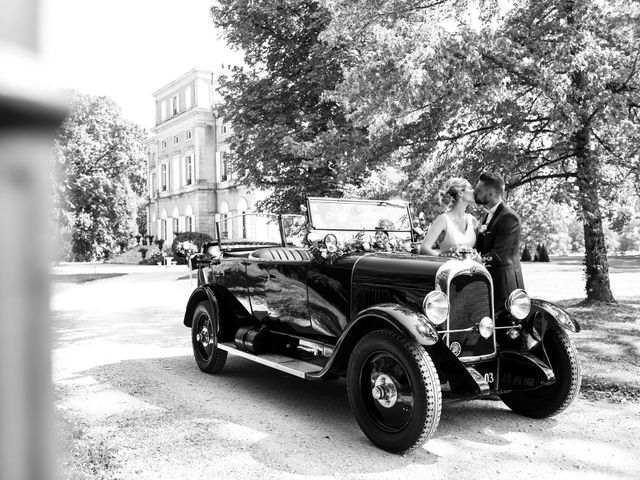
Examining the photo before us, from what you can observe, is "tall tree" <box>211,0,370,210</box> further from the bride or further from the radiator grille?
the radiator grille

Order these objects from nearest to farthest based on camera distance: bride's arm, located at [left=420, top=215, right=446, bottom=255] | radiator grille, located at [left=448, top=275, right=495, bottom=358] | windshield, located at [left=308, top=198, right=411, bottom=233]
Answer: radiator grille, located at [left=448, top=275, right=495, bottom=358]
bride's arm, located at [left=420, top=215, right=446, bottom=255]
windshield, located at [left=308, top=198, right=411, bottom=233]

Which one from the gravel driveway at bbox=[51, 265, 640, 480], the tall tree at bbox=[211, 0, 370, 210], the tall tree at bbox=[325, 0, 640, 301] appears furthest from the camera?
the tall tree at bbox=[211, 0, 370, 210]

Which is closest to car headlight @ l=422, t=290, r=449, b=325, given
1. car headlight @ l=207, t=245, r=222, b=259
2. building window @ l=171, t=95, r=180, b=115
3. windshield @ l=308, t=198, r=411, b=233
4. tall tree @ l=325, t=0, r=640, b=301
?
windshield @ l=308, t=198, r=411, b=233

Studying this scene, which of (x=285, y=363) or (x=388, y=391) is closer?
(x=388, y=391)

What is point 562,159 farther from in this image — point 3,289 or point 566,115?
point 3,289

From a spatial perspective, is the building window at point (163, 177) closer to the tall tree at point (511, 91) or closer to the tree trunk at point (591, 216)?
the tall tree at point (511, 91)

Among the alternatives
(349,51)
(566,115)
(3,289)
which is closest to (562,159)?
(566,115)

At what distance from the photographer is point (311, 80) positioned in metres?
17.9

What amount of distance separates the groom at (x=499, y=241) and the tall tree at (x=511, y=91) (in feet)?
11.7

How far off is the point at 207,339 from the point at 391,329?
3413 mm

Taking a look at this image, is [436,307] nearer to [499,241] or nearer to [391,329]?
[391,329]

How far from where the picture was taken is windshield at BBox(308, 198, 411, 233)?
22.5ft

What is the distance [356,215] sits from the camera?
276 inches

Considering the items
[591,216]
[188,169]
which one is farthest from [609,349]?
[188,169]
